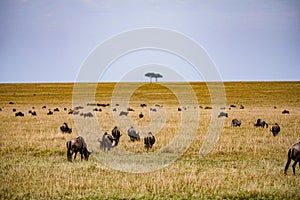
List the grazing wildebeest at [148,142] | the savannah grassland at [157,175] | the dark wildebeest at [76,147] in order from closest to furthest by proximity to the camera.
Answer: the savannah grassland at [157,175] → the dark wildebeest at [76,147] → the grazing wildebeest at [148,142]

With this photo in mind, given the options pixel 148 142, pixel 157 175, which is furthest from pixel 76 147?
pixel 157 175

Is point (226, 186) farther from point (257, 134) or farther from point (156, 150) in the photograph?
point (257, 134)

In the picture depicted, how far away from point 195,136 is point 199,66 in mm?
5051

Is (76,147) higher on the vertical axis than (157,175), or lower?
higher

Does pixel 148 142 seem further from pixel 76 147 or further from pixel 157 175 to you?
pixel 157 175

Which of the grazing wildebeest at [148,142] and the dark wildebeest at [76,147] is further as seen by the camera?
the grazing wildebeest at [148,142]

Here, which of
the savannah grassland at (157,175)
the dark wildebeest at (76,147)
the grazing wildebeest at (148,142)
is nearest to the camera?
the savannah grassland at (157,175)

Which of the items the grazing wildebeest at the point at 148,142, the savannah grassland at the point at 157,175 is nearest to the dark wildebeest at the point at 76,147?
the savannah grassland at the point at 157,175

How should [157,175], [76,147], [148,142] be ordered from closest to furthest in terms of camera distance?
[157,175] < [76,147] < [148,142]

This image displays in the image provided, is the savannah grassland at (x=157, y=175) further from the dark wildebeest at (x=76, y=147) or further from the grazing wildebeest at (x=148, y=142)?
the dark wildebeest at (x=76, y=147)

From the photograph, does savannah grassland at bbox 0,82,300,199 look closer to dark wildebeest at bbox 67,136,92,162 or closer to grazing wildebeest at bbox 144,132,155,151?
grazing wildebeest at bbox 144,132,155,151

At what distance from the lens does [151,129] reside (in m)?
28.2

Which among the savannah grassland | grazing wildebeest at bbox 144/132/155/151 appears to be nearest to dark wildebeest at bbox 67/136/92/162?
the savannah grassland

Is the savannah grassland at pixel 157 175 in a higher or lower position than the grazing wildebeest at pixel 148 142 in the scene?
lower
